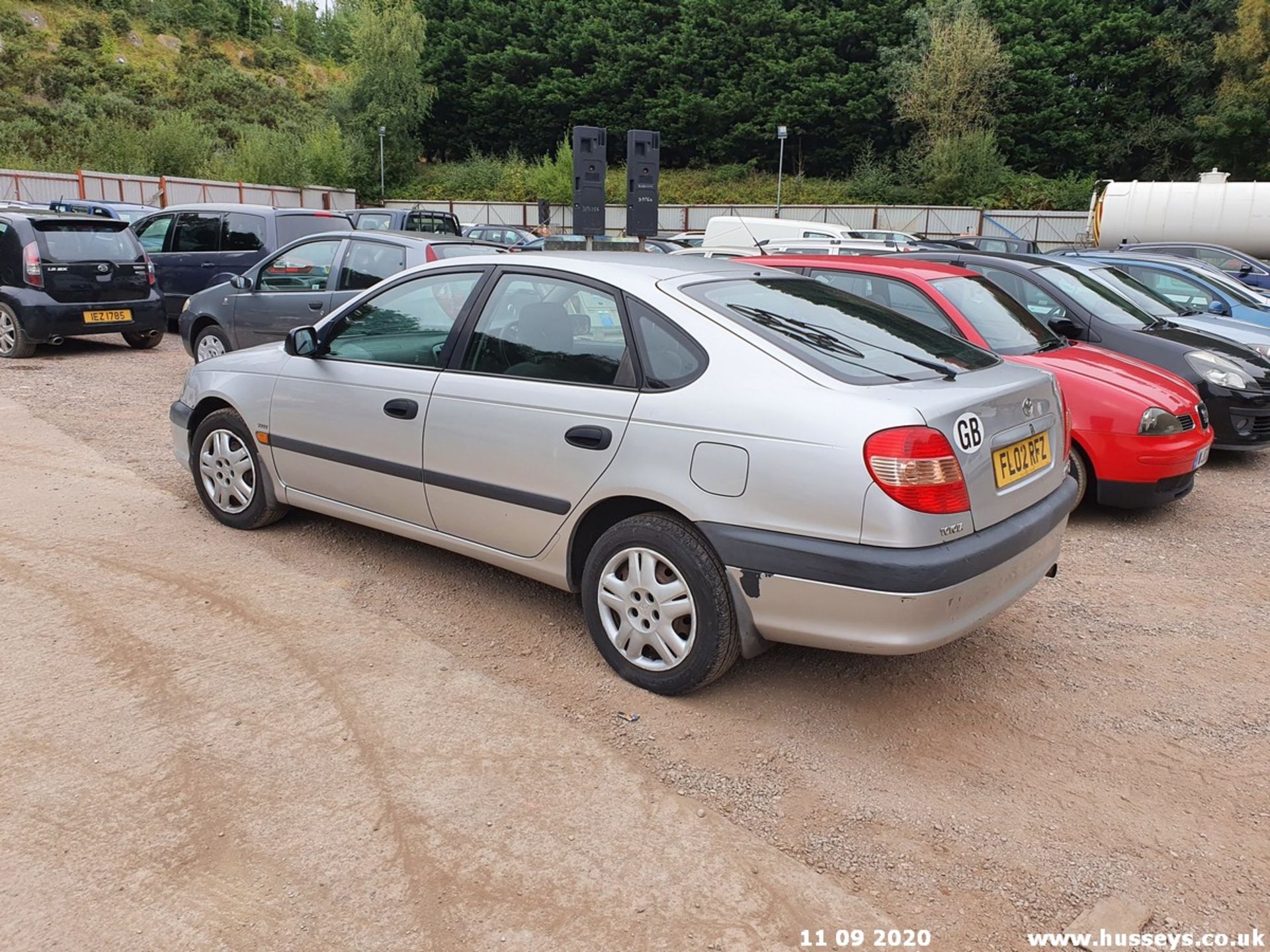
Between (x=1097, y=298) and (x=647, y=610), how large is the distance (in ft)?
18.1

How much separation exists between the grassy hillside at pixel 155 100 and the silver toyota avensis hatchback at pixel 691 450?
3855cm

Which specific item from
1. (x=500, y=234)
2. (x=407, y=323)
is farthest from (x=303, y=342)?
(x=500, y=234)

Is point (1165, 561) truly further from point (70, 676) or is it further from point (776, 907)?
point (70, 676)

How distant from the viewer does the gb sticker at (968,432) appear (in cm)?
301

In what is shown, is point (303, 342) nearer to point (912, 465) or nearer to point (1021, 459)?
point (912, 465)

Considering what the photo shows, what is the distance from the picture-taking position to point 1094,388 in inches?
219

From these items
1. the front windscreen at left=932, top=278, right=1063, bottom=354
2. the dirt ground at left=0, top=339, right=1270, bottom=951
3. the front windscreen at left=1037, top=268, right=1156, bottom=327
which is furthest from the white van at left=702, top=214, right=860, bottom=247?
the dirt ground at left=0, top=339, right=1270, bottom=951

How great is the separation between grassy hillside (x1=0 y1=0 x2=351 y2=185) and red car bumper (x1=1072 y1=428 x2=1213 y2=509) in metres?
39.4

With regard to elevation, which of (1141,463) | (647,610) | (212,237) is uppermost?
(212,237)

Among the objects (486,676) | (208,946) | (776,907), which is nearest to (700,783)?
(776,907)

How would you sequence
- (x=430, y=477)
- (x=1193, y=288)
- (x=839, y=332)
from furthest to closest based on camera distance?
(x=1193, y=288) < (x=430, y=477) < (x=839, y=332)

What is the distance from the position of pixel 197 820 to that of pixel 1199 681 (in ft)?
11.9

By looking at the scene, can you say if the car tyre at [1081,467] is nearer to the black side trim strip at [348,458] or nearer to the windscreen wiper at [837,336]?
the windscreen wiper at [837,336]

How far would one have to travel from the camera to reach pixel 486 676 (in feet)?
11.8
